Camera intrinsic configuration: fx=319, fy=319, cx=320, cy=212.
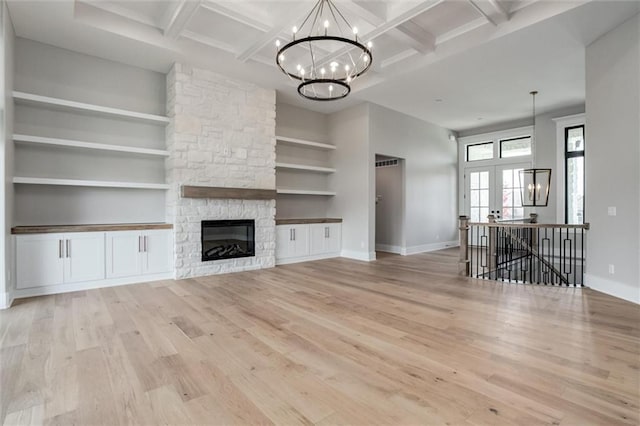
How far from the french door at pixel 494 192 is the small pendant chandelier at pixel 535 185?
28 centimetres

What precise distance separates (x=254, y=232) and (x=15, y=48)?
4.15 meters

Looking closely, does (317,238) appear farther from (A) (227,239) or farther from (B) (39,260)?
(B) (39,260)

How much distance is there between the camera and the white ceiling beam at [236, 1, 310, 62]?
3.70 metres

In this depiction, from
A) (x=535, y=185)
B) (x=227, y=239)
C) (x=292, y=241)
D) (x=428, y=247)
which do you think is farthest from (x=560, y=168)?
(x=227, y=239)

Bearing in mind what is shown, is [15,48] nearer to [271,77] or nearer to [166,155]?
[166,155]

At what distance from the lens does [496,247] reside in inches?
243

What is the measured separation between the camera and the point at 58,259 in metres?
4.14

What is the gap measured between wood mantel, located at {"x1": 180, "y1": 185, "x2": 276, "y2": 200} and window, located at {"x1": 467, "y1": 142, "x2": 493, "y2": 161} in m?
6.35

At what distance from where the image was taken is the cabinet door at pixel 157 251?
482cm

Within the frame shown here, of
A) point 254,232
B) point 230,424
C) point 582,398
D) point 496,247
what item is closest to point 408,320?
point 582,398

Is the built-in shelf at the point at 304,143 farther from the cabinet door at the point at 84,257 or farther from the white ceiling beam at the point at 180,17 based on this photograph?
the cabinet door at the point at 84,257

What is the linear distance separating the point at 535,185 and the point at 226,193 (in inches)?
217

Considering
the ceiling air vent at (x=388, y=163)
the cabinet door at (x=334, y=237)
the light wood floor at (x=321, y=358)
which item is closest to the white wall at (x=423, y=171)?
the ceiling air vent at (x=388, y=163)

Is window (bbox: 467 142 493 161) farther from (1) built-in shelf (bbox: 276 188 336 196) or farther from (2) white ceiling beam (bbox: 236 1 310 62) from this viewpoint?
(2) white ceiling beam (bbox: 236 1 310 62)
